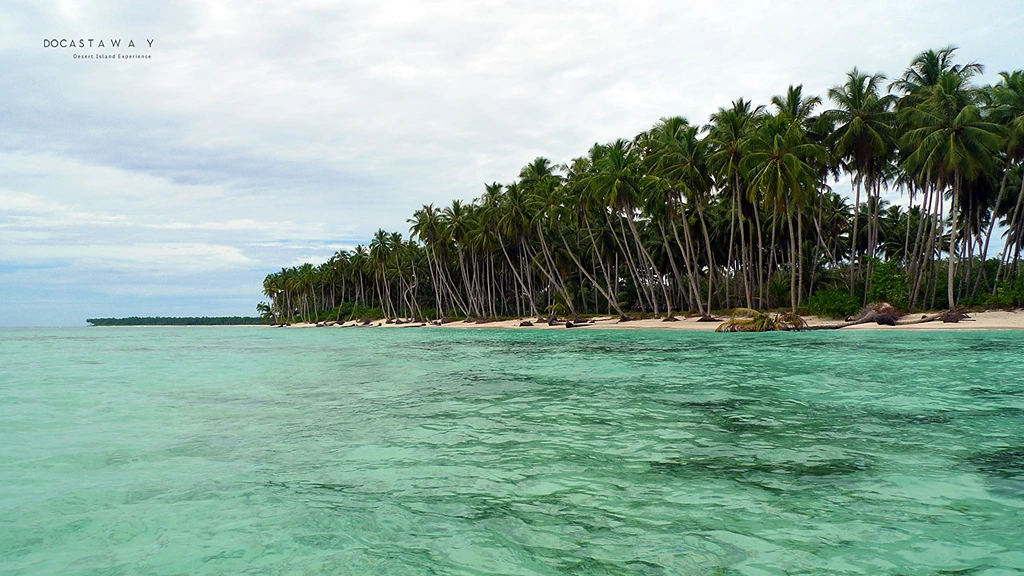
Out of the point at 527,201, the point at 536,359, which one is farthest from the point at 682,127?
the point at 536,359

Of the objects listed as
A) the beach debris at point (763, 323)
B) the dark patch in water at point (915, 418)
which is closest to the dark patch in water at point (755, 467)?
the dark patch in water at point (915, 418)

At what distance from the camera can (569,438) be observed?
777 cm

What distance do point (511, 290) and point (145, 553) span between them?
76.1m

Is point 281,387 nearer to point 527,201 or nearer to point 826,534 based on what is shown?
point 826,534

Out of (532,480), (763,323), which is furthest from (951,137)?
(532,480)

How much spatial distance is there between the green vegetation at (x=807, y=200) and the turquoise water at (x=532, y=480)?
27.4 meters

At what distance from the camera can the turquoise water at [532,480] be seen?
4.12 m

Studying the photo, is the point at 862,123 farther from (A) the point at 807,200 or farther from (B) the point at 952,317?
(B) the point at 952,317

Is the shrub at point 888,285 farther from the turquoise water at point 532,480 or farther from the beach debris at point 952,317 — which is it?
the turquoise water at point 532,480

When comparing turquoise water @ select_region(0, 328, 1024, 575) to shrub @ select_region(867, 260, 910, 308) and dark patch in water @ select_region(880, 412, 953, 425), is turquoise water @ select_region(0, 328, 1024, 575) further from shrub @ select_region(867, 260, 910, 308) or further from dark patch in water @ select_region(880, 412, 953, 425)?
shrub @ select_region(867, 260, 910, 308)

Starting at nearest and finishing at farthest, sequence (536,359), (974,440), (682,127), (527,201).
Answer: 1. (974,440)
2. (536,359)
3. (682,127)
4. (527,201)

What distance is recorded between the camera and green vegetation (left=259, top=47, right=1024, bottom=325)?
115 feet

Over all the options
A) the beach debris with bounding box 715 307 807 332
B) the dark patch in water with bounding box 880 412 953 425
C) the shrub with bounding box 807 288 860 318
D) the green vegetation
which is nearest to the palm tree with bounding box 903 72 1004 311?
the green vegetation

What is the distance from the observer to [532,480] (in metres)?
5.91
